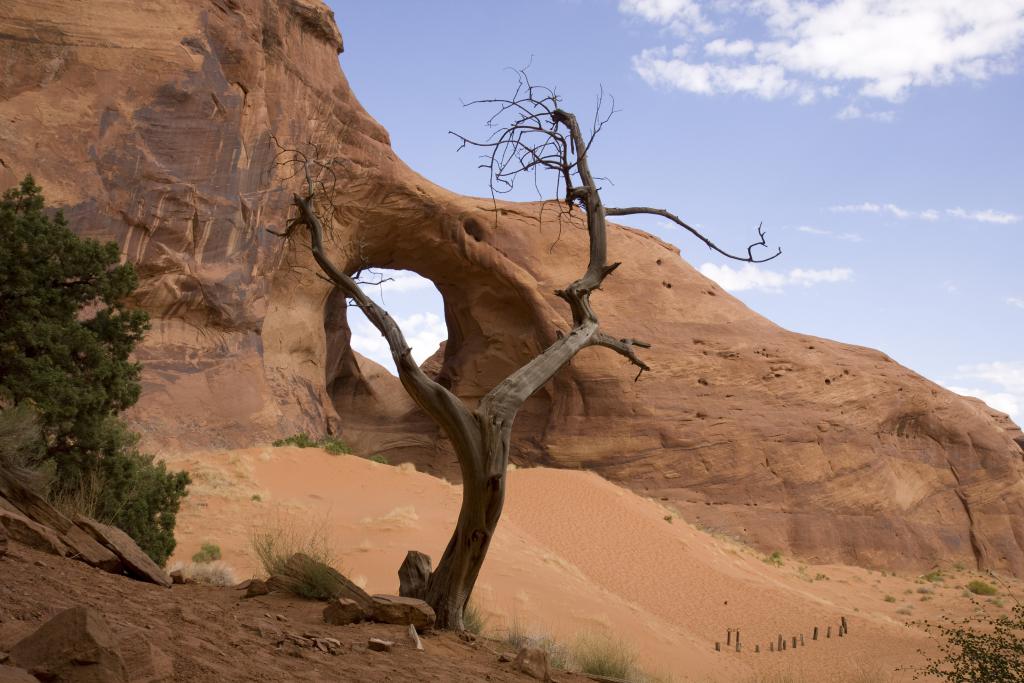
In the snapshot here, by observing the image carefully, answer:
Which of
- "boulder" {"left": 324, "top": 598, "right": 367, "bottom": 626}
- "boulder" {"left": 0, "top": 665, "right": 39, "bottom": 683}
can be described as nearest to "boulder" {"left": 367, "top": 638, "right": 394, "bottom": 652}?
"boulder" {"left": 324, "top": 598, "right": 367, "bottom": 626}

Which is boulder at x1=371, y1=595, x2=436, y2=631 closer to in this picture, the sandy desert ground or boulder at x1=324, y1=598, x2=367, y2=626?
boulder at x1=324, y1=598, x2=367, y2=626

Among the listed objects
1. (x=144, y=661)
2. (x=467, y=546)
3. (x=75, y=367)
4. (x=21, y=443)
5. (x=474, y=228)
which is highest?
(x=474, y=228)

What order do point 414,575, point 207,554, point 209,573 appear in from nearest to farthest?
point 414,575, point 209,573, point 207,554

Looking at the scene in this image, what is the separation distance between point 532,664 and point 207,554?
6.49 meters

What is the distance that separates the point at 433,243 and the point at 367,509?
545 inches

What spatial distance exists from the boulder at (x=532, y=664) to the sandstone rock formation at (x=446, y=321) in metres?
14.5

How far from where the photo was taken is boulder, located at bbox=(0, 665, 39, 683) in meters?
2.94

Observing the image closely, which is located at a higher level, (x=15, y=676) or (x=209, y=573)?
(x=15, y=676)

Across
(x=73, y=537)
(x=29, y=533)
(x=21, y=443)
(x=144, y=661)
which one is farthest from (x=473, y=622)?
(x=144, y=661)

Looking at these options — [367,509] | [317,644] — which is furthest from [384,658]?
[367,509]

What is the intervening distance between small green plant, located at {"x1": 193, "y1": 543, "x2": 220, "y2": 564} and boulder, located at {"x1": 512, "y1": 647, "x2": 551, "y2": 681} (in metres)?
6.16

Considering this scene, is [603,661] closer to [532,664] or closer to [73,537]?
[532,664]

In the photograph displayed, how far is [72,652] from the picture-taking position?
132 inches

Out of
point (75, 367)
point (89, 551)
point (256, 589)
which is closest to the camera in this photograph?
point (89, 551)
